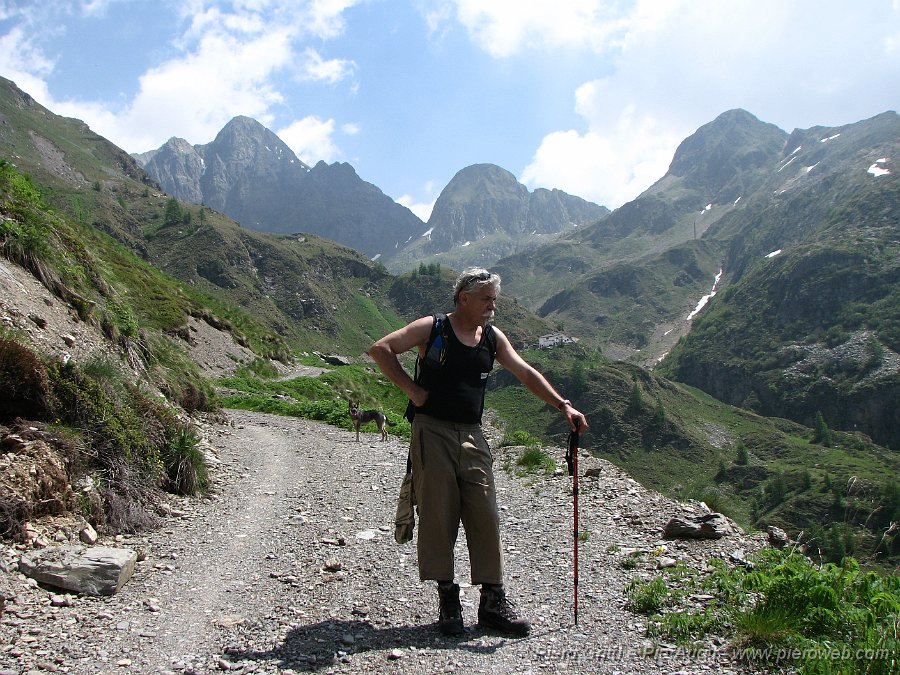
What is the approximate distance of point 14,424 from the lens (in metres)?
5.88

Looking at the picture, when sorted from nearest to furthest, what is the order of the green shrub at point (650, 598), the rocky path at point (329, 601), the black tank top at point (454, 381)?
the rocky path at point (329, 601) → the black tank top at point (454, 381) → the green shrub at point (650, 598)

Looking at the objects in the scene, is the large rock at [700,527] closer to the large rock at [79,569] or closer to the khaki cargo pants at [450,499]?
the khaki cargo pants at [450,499]

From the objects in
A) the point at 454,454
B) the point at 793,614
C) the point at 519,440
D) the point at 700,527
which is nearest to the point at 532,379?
the point at 454,454

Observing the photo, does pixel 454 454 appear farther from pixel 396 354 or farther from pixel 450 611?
pixel 450 611

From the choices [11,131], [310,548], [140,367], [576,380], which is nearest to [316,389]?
[140,367]

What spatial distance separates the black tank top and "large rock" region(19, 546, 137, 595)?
3.01 m

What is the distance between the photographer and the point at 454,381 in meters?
4.86

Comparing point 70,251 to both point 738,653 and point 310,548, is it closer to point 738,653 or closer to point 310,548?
point 310,548

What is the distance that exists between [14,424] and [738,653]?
7.02m

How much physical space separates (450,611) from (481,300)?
2606mm

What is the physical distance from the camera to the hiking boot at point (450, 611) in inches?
181

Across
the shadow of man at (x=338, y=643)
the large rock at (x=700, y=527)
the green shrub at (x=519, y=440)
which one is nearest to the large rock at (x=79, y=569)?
the shadow of man at (x=338, y=643)

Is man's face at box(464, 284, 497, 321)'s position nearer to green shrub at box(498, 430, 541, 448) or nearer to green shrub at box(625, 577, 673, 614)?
green shrub at box(625, 577, 673, 614)

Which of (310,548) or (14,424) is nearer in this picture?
(14,424)
